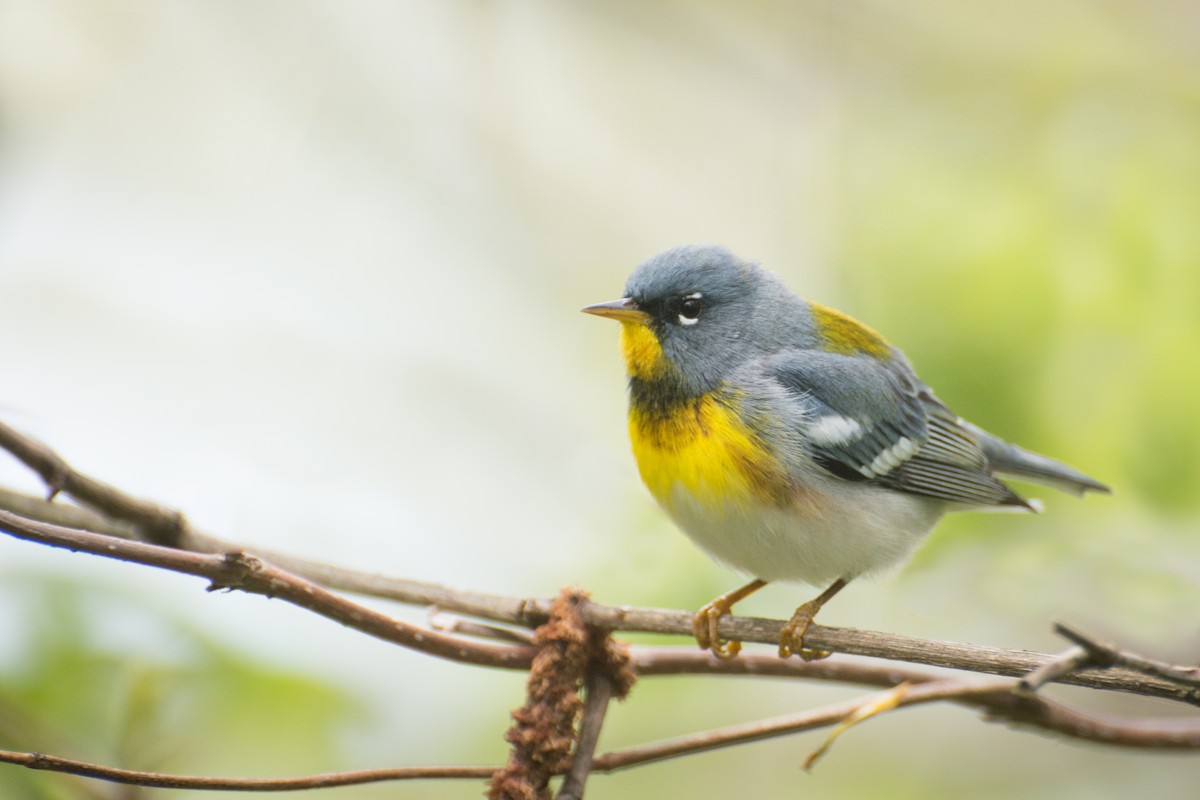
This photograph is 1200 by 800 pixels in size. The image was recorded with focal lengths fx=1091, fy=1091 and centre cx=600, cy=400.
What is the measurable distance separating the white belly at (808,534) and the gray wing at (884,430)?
9 cm

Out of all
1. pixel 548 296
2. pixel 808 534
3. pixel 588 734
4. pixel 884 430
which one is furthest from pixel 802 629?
pixel 548 296

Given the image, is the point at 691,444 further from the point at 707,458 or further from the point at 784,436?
the point at 784,436

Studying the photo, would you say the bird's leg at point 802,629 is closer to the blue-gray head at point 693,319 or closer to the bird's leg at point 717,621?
the bird's leg at point 717,621

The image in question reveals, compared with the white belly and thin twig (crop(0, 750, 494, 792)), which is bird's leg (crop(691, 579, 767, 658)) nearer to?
the white belly

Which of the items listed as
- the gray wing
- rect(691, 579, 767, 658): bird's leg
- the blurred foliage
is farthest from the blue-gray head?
the blurred foliage

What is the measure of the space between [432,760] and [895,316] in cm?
167

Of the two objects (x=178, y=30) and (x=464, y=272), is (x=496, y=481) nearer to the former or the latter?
(x=464, y=272)

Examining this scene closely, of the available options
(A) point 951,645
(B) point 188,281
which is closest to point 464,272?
(B) point 188,281

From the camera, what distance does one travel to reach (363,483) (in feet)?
11.2

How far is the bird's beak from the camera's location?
2832mm

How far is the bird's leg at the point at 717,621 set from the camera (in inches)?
77.0

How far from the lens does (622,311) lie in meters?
2.90

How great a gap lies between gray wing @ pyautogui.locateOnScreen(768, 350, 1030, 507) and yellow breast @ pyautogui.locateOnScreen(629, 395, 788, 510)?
0.58 feet

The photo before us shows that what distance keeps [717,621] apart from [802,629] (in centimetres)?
24
